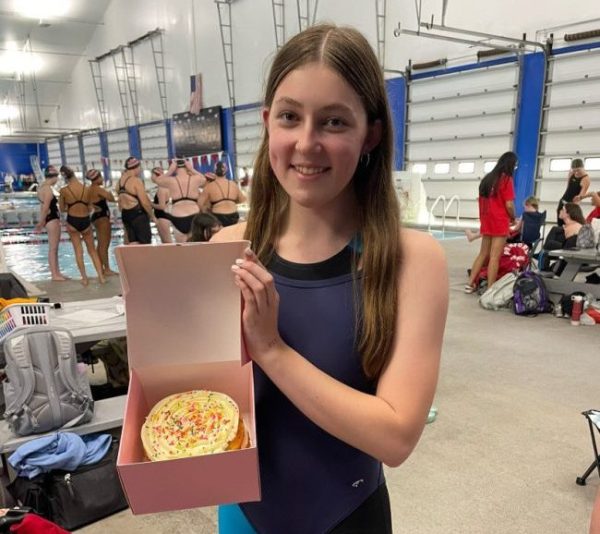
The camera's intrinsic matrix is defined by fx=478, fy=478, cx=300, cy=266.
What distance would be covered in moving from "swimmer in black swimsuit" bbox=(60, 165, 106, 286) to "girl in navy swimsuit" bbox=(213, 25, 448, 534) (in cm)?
684

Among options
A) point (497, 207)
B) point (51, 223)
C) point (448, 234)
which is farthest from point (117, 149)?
point (497, 207)

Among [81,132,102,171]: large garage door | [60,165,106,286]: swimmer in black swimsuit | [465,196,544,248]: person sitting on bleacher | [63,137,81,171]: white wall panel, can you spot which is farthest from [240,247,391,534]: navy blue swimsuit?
[63,137,81,171]: white wall panel

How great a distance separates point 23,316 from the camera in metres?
2.58

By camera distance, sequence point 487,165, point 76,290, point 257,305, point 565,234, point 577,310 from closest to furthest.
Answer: point 257,305 < point 577,310 < point 565,234 < point 76,290 < point 487,165

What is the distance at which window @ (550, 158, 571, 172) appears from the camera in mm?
9344

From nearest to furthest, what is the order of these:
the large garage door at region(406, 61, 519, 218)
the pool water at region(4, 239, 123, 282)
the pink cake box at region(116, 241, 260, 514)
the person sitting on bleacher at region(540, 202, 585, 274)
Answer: the pink cake box at region(116, 241, 260, 514) < the person sitting on bleacher at region(540, 202, 585, 274) < the pool water at region(4, 239, 123, 282) < the large garage door at region(406, 61, 519, 218)

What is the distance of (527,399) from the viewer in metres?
3.32

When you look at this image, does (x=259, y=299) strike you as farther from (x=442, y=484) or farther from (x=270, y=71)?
(x=442, y=484)

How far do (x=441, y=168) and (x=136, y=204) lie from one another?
7367 mm

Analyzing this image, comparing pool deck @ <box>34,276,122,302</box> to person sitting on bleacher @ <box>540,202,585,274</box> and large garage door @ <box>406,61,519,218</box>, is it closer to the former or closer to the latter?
person sitting on bleacher @ <box>540,202,585,274</box>

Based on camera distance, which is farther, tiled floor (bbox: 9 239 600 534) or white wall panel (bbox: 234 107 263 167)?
white wall panel (bbox: 234 107 263 167)

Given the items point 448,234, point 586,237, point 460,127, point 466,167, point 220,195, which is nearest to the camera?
point 586,237

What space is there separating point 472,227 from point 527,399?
8303mm

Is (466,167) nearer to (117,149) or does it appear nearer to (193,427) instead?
(193,427)
